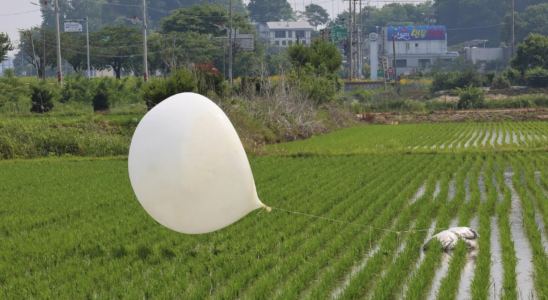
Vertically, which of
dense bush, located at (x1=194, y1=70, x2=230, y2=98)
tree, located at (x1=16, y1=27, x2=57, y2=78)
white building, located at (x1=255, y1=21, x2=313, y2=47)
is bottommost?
dense bush, located at (x1=194, y1=70, x2=230, y2=98)

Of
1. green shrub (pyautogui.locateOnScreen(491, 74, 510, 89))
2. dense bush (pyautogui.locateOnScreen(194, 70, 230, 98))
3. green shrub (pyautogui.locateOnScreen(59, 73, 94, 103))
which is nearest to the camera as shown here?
dense bush (pyautogui.locateOnScreen(194, 70, 230, 98))

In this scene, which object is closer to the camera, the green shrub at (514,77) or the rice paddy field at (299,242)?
the rice paddy field at (299,242)

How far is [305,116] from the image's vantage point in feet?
94.7

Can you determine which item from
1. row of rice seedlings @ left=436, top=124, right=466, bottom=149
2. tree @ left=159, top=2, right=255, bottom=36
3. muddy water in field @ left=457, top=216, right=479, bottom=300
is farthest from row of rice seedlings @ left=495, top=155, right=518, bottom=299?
tree @ left=159, top=2, right=255, bottom=36

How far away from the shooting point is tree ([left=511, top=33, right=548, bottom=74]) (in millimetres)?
60594

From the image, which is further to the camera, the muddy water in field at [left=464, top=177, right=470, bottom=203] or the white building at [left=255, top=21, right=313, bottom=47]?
the white building at [left=255, top=21, right=313, bottom=47]

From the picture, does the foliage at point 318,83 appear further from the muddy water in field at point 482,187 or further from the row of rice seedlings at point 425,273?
the row of rice seedlings at point 425,273

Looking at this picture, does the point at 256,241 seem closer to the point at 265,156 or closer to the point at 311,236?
the point at 311,236

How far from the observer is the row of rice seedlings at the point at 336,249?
5.71 m

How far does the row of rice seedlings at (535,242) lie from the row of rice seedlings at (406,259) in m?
1.28

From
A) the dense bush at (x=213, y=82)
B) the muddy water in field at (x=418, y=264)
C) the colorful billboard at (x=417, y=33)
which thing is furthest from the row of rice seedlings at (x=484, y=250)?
the colorful billboard at (x=417, y=33)

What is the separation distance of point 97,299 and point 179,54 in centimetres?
6192

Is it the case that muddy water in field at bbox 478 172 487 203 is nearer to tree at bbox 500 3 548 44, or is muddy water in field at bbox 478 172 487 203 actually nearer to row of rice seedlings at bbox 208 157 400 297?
row of rice seedlings at bbox 208 157 400 297

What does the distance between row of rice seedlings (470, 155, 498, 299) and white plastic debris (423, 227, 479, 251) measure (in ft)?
0.29
